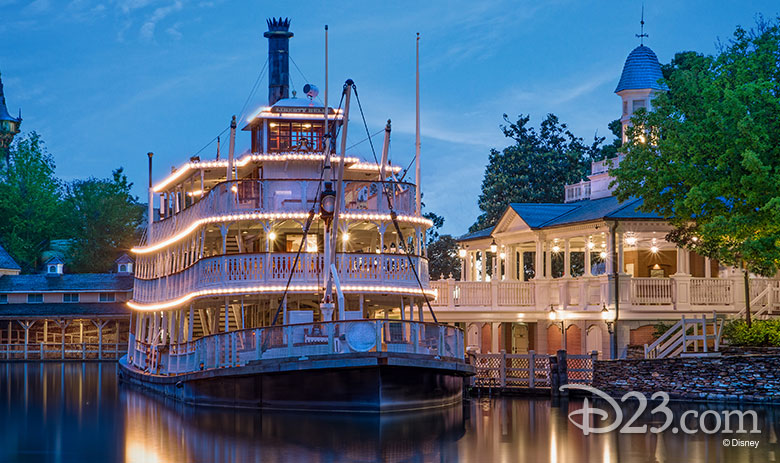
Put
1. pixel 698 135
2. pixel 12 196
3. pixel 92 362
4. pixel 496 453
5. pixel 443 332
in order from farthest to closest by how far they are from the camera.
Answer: pixel 12 196 < pixel 92 362 < pixel 698 135 < pixel 443 332 < pixel 496 453

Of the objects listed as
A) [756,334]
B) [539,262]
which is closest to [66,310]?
[539,262]

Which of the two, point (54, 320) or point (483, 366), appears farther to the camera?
point (54, 320)

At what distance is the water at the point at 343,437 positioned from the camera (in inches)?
817

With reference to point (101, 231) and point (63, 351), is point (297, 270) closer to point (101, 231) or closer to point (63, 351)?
point (63, 351)

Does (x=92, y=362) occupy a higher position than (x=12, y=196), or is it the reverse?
(x=12, y=196)

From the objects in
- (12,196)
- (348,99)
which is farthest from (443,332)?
(12,196)

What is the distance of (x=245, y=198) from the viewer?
3077cm

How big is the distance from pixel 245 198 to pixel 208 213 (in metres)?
1.09

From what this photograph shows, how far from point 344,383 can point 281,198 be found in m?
6.57

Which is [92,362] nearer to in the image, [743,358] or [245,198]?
[245,198]

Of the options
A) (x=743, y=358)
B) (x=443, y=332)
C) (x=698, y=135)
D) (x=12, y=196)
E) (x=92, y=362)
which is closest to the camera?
(x=443, y=332)

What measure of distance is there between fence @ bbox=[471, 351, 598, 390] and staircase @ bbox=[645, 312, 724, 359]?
1823 mm

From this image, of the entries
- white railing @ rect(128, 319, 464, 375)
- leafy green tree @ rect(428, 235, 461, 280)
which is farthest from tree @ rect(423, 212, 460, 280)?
white railing @ rect(128, 319, 464, 375)

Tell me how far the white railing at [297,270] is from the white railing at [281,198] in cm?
122
